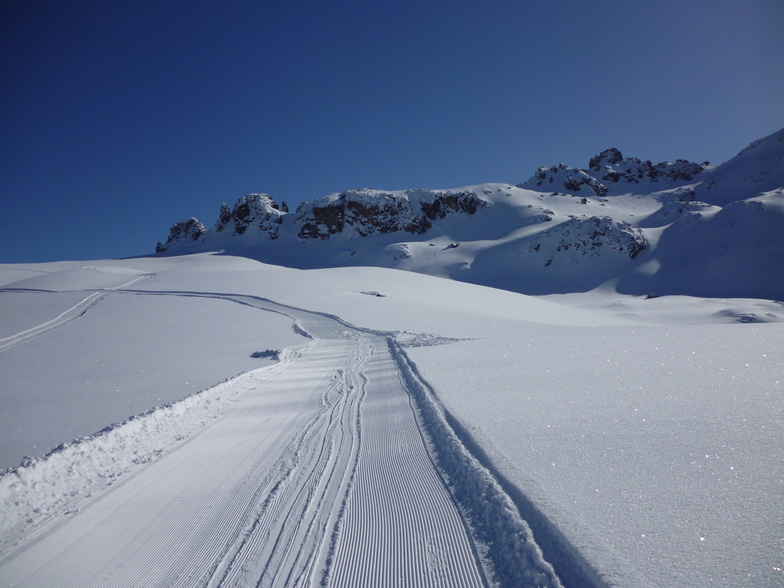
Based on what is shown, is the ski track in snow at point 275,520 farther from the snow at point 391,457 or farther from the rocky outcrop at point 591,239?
the rocky outcrop at point 591,239

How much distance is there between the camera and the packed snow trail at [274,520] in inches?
103

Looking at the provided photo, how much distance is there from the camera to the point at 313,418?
5.44 m

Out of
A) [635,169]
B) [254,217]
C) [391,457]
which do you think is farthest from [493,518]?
[635,169]

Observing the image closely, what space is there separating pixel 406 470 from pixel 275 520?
1295mm

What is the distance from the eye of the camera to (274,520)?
3133 millimetres

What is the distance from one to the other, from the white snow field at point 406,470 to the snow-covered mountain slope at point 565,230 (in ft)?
191

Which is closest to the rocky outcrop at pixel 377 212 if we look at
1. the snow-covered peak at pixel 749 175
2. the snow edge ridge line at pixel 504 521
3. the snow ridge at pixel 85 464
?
the snow-covered peak at pixel 749 175

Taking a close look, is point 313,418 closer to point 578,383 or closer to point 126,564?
point 126,564

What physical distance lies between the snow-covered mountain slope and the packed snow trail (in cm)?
6126

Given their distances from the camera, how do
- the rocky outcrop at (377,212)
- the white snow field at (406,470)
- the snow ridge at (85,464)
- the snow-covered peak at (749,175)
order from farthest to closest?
the rocky outcrop at (377,212) → the snow-covered peak at (749,175) → the snow ridge at (85,464) → the white snow field at (406,470)

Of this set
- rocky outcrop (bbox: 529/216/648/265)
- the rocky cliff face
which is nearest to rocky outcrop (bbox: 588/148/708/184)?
the rocky cliff face

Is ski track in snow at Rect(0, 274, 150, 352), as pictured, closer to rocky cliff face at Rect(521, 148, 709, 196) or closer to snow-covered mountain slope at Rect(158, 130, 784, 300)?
snow-covered mountain slope at Rect(158, 130, 784, 300)

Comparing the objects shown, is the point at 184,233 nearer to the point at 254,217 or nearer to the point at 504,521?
the point at 254,217

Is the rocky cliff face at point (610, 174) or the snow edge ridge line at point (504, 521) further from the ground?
Answer: the rocky cliff face at point (610, 174)
